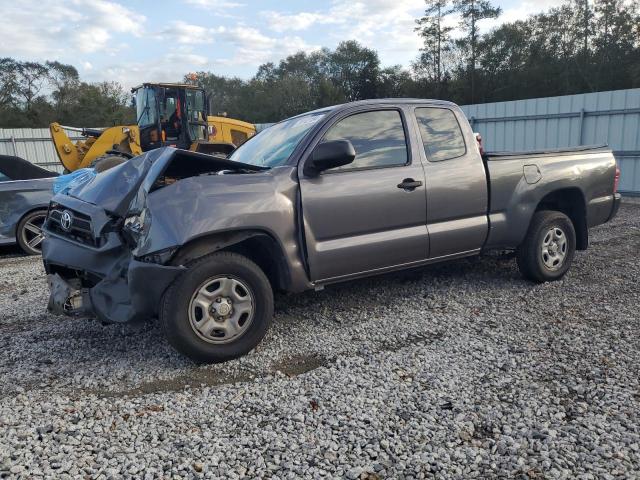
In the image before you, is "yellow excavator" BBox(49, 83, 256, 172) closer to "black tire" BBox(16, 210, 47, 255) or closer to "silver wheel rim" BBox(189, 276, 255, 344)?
"black tire" BBox(16, 210, 47, 255)

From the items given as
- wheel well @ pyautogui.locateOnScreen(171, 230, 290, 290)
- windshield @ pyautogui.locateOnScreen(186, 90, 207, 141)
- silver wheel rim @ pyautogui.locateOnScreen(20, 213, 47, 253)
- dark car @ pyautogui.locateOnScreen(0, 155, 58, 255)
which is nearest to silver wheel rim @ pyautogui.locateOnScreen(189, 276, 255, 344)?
wheel well @ pyautogui.locateOnScreen(171, 230, 290, 290)

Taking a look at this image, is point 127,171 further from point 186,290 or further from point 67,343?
point 67,343

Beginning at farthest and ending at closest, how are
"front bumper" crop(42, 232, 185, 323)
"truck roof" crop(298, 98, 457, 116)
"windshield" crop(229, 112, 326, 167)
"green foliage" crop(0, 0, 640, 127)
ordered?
"green foliage" crop(0, 0, 640, 127) → "truck roof" crop(298, 98, 457, 116) → "windshield" crop(229, 112, 326, 167) → "front bumper" crop(42, 232, 185, 323)

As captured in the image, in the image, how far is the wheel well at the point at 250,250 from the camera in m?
3.55

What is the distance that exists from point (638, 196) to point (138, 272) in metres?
12.5

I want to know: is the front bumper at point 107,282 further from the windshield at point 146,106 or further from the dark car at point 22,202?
the windshield at point 146,106

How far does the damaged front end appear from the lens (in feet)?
11.3

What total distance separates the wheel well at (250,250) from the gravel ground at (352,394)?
57cm

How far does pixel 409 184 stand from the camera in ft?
14.4

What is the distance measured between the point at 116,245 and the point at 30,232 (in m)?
5.39

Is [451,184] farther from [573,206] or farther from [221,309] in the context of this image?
[221,309]

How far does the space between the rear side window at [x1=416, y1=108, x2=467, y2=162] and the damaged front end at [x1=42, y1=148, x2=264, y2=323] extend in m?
1.89

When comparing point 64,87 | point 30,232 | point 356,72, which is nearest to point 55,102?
point 64,87

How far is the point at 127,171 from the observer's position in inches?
158
